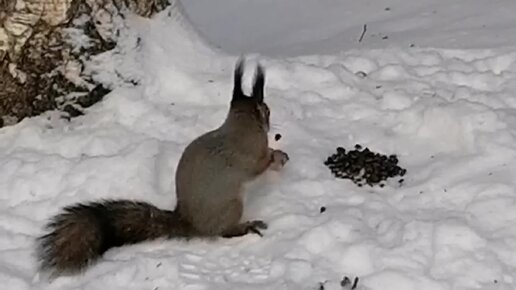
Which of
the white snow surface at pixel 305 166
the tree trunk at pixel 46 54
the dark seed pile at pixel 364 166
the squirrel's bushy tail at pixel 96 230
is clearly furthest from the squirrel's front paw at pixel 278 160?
the tree trunk at pixel 46 54

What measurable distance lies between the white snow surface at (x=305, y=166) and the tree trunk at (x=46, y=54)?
55mm

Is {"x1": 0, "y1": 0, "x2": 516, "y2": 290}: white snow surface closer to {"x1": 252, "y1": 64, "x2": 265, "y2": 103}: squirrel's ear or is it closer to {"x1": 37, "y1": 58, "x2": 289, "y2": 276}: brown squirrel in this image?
{"x1": 37, "y1": 58, "x2": 289, "y2": 276}: brown squirrel

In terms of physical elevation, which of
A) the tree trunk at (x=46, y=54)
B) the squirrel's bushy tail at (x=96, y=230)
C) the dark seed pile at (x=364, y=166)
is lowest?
the squirrel's bushy tail at (x=96, y=230)

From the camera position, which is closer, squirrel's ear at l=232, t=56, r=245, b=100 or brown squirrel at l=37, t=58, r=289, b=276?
brown squirrel at l=37, t=58, r=289, b=276

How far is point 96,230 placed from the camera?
128 inches

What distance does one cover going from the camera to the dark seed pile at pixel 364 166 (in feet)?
12.0

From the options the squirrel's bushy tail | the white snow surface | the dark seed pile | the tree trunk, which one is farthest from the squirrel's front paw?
the tree trunk

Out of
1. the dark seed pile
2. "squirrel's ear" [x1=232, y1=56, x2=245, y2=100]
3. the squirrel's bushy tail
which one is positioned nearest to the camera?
the squirrel's bushy tail

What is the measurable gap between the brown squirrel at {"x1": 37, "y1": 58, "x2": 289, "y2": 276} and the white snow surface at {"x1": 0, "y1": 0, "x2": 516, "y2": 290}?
0.15 ft

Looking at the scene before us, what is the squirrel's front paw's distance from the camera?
359 cm

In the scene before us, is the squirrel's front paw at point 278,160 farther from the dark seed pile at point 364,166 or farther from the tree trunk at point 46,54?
the tree trunk at point 46,54

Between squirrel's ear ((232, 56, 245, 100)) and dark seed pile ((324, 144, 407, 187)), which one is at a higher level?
squirrel's ear ((232, 56, 245, 100))

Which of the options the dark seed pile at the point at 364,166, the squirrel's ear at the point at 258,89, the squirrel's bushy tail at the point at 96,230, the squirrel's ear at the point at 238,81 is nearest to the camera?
the squirrel's bushy tail at the point at 96,230

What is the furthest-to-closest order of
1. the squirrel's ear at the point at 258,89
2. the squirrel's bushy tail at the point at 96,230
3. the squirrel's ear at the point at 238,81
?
the squirrel's ear at the point at 258,89, the squirrel's ear at the point at 238,81, the squirrel's bushy tail at the point at 96,230
